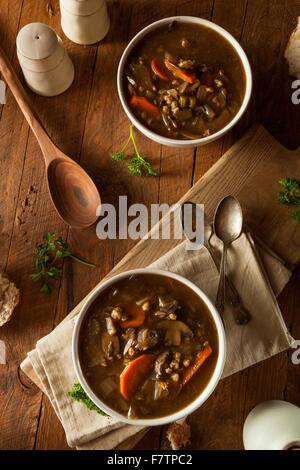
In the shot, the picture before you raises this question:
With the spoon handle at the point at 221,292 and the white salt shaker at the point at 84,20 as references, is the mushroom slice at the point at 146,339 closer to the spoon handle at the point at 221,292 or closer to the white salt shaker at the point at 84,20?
the spoon handle at the point at 221,292

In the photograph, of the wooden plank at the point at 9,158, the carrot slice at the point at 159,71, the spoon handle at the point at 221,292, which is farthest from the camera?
the wooden plank at the point at 9,158

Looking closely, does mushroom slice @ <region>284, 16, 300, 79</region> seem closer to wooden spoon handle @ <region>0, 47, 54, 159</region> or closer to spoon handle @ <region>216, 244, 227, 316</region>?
spoon handle @ <region>216, 244, 227, 316</region>

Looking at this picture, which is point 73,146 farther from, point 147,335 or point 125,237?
point 147,335

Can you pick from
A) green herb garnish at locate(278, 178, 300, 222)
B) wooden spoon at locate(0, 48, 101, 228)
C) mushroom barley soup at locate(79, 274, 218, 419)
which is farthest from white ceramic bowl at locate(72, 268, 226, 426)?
green herb garnish at locate(278, 178, 300, 222)

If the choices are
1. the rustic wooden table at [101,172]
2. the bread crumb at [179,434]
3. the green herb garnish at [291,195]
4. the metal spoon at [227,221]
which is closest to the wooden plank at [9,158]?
the rustic wooden table at [101,172]

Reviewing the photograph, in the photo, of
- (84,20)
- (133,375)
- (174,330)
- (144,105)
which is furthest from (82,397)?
(84,20)

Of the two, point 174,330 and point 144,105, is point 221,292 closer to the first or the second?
point 174,330
